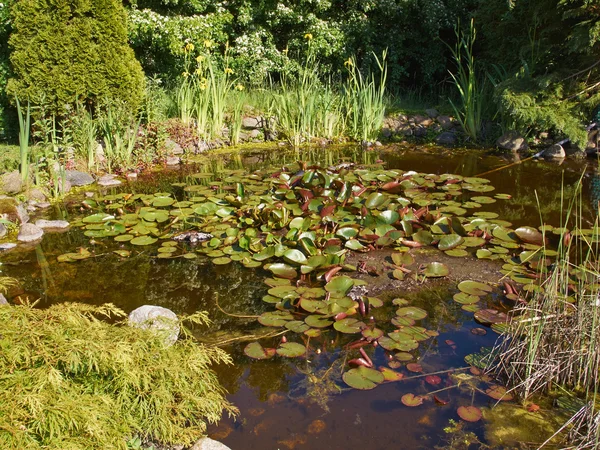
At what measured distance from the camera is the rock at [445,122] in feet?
27.9

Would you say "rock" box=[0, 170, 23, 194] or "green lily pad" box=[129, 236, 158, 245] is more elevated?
"rock" box=[0, 170, 23, 194]

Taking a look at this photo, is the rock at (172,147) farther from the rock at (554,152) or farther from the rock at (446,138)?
the rock at (554,152)

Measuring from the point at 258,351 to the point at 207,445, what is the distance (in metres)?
0.82

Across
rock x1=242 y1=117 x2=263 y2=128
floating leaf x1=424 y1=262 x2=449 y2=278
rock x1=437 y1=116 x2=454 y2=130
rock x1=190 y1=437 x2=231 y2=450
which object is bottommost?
rock x1=190 y1=437 x2=231 y2=450

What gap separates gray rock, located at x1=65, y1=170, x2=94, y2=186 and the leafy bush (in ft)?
13.5

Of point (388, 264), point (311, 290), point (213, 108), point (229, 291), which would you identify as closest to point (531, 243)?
point (388, 264)

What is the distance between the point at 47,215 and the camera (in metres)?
5.11

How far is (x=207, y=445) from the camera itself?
2.12m

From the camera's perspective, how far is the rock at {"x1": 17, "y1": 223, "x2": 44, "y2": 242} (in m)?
4.53

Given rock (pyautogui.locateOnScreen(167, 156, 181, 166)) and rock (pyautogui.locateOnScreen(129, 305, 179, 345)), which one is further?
rock (pyautogui.locateOnScreen(167, 156, 181, 166))

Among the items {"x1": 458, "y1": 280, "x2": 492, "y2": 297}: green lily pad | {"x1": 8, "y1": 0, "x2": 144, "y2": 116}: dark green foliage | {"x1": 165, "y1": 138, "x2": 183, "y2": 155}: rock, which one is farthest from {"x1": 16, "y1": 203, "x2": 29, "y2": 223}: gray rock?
{"x1": 458, "y1": 280, "x2": 492, "y2": 297}: green lily pad

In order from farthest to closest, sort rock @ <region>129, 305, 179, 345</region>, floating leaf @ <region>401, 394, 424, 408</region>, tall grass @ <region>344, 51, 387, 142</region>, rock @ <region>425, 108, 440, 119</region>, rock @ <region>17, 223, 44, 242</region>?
1. rock @ <region>425, 108, 440, 119</region>
2. tall grass @ <region>344, 51, 387, 142</region>
3. rock @ <region>17, 223, 44, 242</region>
4. floating leaf @ <region>401, 394, 424, 408</region>
5. rock @ <region>129, 305, 179, 345</region>

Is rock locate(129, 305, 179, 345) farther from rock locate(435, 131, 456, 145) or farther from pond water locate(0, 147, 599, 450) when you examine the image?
rock locate(435, 131, 456, 145)

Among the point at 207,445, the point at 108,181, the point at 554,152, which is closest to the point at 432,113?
the point at 554,152
